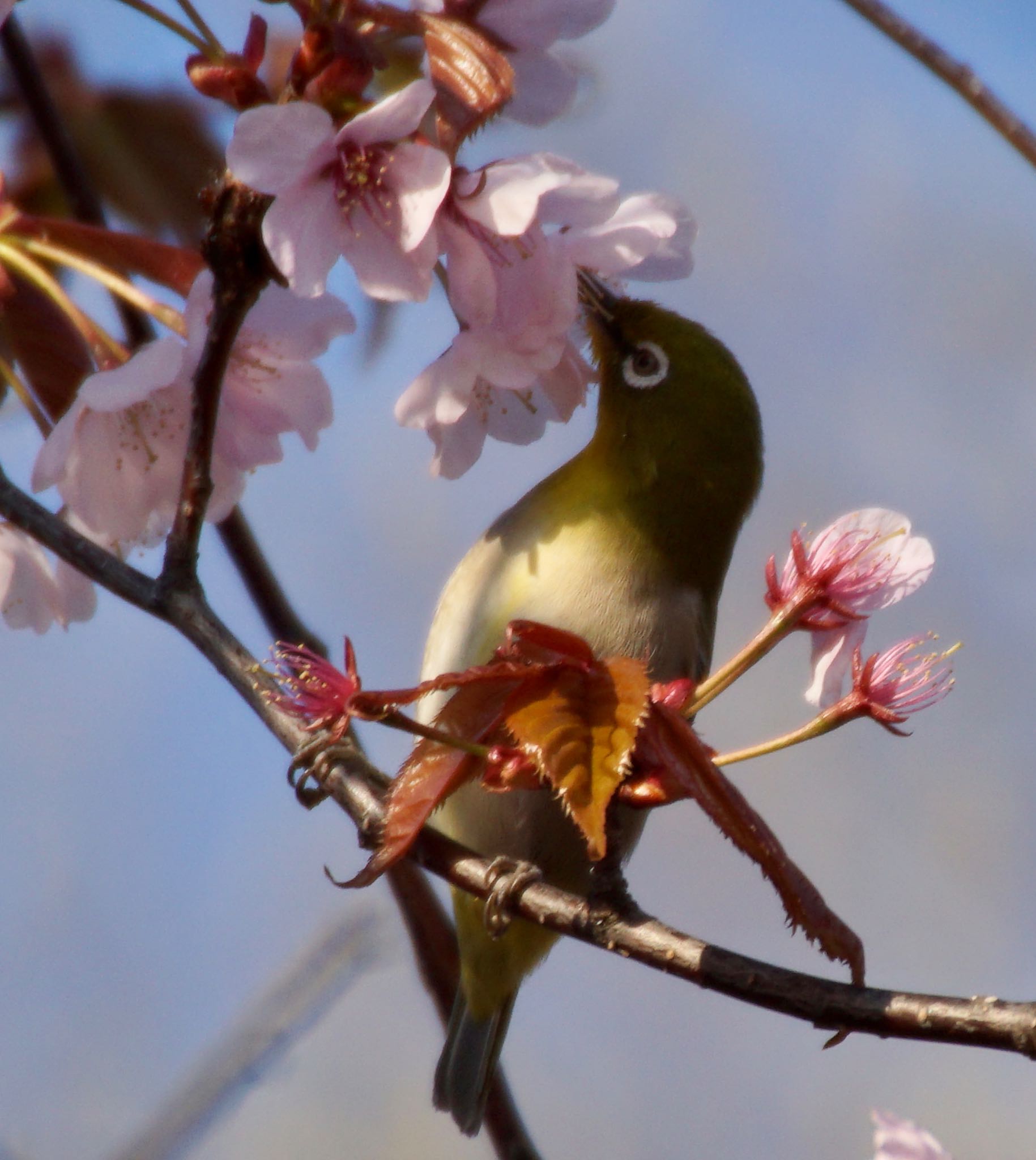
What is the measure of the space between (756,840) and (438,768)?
0.38 meters

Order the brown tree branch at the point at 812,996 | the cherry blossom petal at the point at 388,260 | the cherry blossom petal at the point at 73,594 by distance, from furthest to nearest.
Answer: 1. the cherry blossom petal at the point at 73,594
2. the cherry blossom petal at the point at 388,260
3. the brown tree branch at the point at 812,996

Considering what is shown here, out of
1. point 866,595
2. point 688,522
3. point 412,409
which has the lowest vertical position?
point 412,409

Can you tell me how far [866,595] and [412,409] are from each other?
2.41 ft

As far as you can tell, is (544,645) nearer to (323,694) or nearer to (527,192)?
(323,694)

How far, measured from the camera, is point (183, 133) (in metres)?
2.94

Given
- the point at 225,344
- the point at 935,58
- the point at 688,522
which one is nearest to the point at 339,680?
the point at 225,344

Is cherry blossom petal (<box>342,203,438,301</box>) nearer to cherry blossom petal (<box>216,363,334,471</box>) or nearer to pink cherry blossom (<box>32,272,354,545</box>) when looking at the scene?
pink cherry blossom (<box>32,272,354,545</box>)

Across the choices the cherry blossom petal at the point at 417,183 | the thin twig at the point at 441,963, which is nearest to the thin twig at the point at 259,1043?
the thin twig at the point at 441,963

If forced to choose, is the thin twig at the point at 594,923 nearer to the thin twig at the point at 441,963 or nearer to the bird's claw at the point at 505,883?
the bird's claw at the point at 505,883

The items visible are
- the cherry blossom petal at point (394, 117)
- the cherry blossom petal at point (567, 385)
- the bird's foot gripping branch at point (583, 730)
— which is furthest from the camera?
the cherry blossom petal at point (567, 385)

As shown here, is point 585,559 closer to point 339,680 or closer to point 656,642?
point 656,642

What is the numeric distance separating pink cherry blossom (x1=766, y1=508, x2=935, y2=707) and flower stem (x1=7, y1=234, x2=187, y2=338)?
0.90 meters

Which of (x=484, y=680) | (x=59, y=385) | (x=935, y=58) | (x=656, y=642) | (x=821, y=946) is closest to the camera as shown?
(x=821, y=946)

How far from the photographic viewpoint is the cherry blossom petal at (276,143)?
150 centimetres
